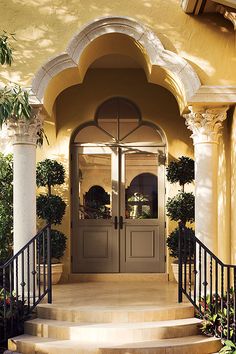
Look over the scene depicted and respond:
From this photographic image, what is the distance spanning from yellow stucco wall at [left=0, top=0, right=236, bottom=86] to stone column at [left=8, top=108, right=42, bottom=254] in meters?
0.73

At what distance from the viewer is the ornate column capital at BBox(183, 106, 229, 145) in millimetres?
8625

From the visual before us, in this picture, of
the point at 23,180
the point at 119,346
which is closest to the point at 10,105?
the point at 23,180

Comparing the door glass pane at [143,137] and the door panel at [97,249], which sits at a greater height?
the door glass pane at [143,137]

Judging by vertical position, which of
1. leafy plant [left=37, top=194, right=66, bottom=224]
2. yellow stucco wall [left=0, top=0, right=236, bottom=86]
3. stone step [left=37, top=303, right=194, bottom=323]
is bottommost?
stone step [left=37, top=303, right=194, bottom=323]

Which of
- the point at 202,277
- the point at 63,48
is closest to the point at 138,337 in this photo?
the point at 202,277

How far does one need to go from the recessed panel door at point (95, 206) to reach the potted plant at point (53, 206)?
2.41 ft

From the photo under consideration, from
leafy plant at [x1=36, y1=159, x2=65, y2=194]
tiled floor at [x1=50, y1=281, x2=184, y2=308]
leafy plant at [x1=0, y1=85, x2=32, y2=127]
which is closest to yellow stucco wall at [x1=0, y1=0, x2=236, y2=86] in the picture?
leafy plant at [x1=0, y1=85, x2=32, y2=127]

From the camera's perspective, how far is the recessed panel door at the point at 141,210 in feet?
36.2

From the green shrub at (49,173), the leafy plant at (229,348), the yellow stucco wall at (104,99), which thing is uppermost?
the yellow stucco wall at (104,99)

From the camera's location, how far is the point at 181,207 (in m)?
10.2

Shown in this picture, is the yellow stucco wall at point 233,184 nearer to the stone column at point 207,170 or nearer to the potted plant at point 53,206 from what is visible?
the stone column at point 207,170

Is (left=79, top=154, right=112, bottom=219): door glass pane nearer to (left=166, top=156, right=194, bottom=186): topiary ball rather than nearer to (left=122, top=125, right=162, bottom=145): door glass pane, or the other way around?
(left=122, top=125, right=162, bottom=145): door glass pane

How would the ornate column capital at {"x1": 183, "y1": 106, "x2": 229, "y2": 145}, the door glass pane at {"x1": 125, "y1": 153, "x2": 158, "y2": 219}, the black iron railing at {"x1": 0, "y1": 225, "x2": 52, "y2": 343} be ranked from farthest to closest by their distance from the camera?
the door glass pane at {"x1": 125, "y1": 153, "x2": 158, "y2": 219} → the ornate column capital at {"x1": 183, "y1": 106, "x2": 229, "y2": 145} → the black iron railing at {"x1": 0, "y1": 225, "x2": 52, "y2": 343}

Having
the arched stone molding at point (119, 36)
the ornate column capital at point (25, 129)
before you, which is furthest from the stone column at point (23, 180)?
the arched stone molding at point (119, 36)
